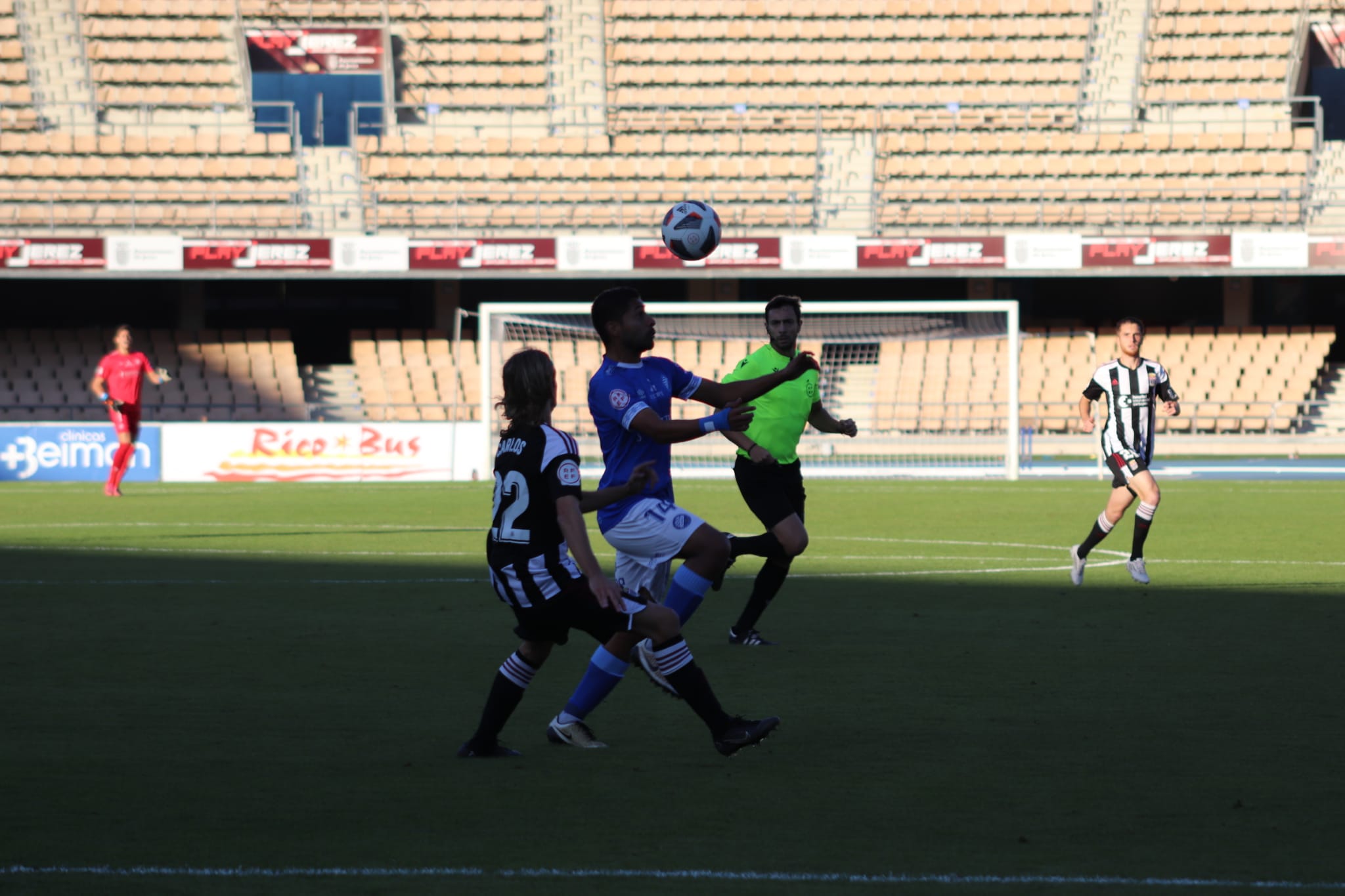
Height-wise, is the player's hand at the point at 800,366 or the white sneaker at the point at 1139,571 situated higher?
the player's hand at the point at 800,366

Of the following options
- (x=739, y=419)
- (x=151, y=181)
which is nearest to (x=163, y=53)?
(x=151, y=181)

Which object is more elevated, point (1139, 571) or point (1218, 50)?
point (1218, 50)

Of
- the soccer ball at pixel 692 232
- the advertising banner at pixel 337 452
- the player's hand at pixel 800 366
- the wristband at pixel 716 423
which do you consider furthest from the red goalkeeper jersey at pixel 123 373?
the wristband at pixel 716 423

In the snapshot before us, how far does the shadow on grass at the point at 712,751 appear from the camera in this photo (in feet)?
15.1

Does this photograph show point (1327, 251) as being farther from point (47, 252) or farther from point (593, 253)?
point (47, 252)

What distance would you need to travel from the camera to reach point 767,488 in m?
9.35

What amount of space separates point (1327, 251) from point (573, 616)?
1295 inches

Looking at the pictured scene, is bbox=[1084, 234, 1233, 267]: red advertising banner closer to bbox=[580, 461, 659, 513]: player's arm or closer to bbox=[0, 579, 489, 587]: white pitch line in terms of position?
bbox=[0, 579, 489, 587]: white pitch line

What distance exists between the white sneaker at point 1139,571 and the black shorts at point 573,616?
7.01 metres

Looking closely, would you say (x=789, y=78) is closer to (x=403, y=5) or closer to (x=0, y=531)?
(x=403, y=5)

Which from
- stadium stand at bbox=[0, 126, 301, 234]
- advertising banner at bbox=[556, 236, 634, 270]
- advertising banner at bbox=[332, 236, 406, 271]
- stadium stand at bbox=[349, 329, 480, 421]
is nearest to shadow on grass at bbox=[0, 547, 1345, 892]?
advertising banner at bbox=[556, 236, 634, 270]

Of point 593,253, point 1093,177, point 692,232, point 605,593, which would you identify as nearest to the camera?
point 605,593

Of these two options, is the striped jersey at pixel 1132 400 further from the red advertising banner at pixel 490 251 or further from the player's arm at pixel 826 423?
the red advertising banner at pixel 490 251

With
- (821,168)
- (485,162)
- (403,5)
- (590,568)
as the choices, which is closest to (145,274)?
(485,162)
